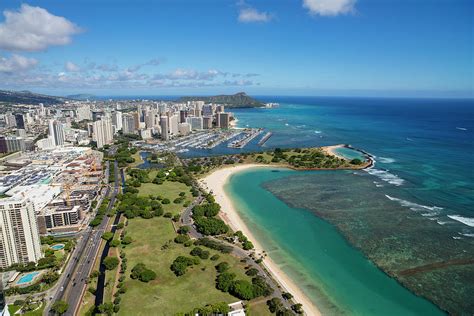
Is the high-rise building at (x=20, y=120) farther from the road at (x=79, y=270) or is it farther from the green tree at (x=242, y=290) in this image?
the green tree at (x=242, y=290)

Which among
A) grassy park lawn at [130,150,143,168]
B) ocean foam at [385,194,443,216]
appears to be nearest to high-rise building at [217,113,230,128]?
grassy park lawn at [130,150,143,168]

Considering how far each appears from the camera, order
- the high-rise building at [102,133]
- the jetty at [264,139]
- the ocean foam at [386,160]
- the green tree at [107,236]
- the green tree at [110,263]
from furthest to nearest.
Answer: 1. the jetty at [264,139]
2. the high-rise building at [102,133]
3. the ocean foam at [386,160]
4. the green tree at [107,236]
5. the green tree at [110,263]

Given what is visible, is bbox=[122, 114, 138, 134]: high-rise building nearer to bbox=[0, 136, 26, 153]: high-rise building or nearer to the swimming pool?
bbox=[0, 136, 26, 153]: high-rise building

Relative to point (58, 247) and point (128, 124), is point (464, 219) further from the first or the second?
point (128, 124)

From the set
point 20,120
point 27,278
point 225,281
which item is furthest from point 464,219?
point 20,120

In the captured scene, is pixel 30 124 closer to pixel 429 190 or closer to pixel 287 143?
pixel 287 143

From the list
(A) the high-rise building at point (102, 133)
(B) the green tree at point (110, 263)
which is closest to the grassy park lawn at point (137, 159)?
(A) the high-rise building at point (102, 133)
